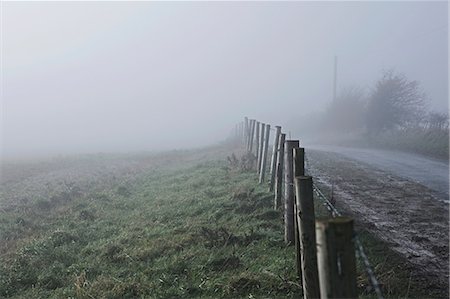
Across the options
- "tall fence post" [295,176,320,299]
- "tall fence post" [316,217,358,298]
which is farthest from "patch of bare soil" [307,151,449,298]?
"tall fence post" [316,217,358,298]

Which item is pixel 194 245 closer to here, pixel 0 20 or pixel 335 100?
pixel 335 100

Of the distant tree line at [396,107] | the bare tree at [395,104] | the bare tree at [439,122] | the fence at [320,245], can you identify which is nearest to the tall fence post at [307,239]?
the fence at [320,245]

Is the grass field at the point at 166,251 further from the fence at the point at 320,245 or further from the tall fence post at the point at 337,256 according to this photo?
the tall fence post at the point at 337,256

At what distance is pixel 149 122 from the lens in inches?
4909

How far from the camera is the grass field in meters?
7.20

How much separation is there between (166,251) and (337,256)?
21.2 feet

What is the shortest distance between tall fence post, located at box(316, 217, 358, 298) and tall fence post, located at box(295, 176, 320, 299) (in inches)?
64.2

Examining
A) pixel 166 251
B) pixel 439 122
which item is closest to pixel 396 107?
pixel 439 122

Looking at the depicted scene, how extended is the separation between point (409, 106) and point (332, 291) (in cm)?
3827

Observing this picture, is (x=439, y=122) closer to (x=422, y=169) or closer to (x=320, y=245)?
(x=422, y=169)

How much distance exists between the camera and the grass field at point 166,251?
283 inches

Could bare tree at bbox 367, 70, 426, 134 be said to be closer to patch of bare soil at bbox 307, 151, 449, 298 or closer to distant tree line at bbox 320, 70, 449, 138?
distant tree line at bbox 320, 70, 449, 138

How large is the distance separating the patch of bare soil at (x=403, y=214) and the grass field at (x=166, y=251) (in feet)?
1.67

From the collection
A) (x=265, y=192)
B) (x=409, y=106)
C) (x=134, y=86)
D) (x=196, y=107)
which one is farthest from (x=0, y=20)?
(x=265, y=192)
